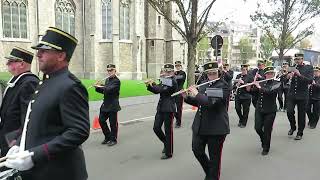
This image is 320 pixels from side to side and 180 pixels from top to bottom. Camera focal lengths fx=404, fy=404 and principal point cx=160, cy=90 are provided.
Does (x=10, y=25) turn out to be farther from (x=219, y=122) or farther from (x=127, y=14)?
(x=219, y=122)

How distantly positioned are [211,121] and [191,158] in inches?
91.5

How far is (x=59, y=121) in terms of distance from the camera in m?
3.13

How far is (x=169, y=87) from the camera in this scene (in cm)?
853

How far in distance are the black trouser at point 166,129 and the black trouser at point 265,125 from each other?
76.1 inches

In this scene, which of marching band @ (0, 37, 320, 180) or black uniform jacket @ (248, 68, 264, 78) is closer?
marching band @ (0, 37, 320, 180)

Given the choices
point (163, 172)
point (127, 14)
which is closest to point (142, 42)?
point (127, 14)

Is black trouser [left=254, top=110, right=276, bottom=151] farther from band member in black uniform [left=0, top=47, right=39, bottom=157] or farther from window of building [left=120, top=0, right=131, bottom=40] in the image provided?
window of building [left=120, top=0, right=131, bottom=40]

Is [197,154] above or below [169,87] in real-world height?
below

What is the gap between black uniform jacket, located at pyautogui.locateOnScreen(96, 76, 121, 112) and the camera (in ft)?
31.6

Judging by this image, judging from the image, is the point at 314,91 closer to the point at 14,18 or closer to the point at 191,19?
the point at 191,19

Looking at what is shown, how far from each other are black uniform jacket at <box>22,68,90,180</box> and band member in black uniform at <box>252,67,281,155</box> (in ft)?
20.3

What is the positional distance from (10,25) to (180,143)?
28.4 m

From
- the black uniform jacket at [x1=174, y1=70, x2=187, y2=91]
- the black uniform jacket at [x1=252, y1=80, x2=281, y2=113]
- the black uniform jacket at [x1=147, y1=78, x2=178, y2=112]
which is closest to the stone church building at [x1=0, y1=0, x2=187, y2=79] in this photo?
the black uniform jacket at [x1=174, y1=70, x2=187, y2=91]

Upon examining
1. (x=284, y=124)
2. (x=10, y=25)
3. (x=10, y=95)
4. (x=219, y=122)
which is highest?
(x=10, y=25)
